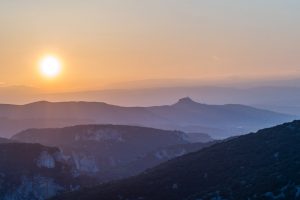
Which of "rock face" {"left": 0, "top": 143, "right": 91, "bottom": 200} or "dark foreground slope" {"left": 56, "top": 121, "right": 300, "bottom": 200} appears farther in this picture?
"rock face" {"left": 0, "top": 143, "right": 91, "bottom": 200}

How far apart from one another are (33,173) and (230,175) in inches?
2821

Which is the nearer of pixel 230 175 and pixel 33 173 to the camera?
pixel 230 175

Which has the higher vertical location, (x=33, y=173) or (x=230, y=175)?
(x=230, y=175)

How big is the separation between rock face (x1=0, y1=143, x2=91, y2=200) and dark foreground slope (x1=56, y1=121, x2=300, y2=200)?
1407 inches

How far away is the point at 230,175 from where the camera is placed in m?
87.6

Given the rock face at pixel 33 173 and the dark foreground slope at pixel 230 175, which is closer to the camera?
the dark foreground slope at pixel 230 175

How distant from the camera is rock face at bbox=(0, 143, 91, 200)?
138 metres

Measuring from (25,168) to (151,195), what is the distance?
65681 mm

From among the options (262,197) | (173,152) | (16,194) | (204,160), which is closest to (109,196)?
(204,160)

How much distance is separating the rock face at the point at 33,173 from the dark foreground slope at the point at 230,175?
35.7m

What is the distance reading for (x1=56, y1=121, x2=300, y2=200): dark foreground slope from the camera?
238 feet

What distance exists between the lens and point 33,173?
5709 inches

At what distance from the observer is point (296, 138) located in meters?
96.9

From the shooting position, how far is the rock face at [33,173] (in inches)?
5423
